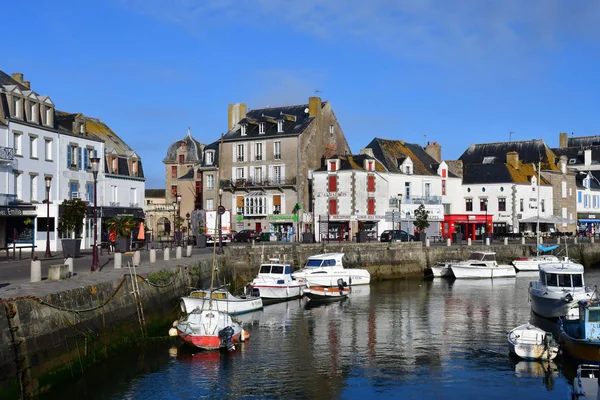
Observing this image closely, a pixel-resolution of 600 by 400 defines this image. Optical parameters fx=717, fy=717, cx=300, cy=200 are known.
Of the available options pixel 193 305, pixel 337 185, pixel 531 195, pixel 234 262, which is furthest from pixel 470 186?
pixel 193 305

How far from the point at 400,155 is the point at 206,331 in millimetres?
49220

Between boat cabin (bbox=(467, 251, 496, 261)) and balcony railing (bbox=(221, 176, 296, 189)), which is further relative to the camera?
balcony railing (bbox=(221, 176, 296, 189))

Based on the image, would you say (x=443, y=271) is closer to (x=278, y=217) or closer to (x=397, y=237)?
(x=397, y=237)

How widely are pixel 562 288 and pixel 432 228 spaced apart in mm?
37817

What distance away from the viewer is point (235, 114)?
7294 cm

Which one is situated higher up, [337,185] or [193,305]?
[337,185]

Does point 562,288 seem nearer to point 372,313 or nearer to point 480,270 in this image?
point 372,313

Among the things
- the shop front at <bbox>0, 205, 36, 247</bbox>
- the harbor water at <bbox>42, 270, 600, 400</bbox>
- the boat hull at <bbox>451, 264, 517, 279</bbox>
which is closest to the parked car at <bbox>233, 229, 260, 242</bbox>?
the boat hull at <bbox>451, 264, 517, 279</bbox>

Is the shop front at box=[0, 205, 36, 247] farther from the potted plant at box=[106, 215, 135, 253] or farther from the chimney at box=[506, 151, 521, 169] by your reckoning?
the chimney at box=[506, 151, 521, 169]

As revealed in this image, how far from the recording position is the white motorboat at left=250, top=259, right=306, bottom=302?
3797cm

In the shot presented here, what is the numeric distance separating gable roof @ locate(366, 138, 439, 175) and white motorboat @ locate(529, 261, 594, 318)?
3434 centimetres

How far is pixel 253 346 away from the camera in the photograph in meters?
26.0

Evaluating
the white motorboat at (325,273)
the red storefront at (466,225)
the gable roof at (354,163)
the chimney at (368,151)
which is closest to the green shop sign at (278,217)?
the gable roof at (354,163)

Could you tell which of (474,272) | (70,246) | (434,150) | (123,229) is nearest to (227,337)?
(70,246)
